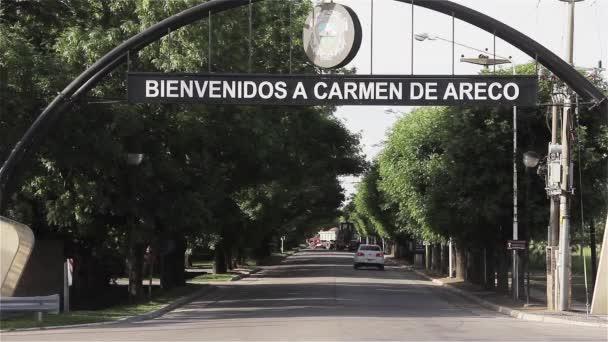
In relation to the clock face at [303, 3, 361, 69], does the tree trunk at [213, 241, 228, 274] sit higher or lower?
lower

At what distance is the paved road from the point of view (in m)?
18.2

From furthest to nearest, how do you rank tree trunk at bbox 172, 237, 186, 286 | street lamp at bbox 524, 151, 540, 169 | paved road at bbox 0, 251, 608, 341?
tree trunk at bbox 172, 237, 186, 286
street lamp at bbox 524, 151, 540, 169
paved road at bbox 0, 251, 608, 341

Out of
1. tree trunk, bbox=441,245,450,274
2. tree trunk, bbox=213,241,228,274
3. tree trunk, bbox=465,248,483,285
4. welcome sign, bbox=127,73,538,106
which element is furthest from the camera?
tree trunk, bbox=441,245,450,274

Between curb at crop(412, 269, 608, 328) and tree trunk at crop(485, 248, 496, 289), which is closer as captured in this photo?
curb at crop(412, 269, 608, 328)

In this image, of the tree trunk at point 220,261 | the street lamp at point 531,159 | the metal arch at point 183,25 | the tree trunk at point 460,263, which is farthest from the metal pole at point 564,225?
the tree trunk at point 220,261

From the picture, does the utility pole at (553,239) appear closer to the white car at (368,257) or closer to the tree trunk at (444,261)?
the tree trunk at (444,261)

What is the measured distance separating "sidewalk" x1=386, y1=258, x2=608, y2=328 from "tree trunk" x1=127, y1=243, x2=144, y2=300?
35.5 ft

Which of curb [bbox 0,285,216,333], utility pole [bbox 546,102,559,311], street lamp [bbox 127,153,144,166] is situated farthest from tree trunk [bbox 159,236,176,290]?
utility pole [bbox 546,102,559,311]

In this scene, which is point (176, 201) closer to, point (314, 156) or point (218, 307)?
point (218, 307)

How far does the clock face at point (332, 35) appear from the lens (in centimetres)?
1961

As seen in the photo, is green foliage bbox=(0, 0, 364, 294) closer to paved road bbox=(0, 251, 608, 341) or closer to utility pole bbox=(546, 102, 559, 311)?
paved road bbox=(0, 251, 608, 341)

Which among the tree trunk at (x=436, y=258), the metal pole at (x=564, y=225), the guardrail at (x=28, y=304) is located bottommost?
the tree trunk at (x=436, y=258)

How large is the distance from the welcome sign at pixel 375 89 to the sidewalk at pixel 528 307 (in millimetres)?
6160

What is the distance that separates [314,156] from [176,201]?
17150mm
